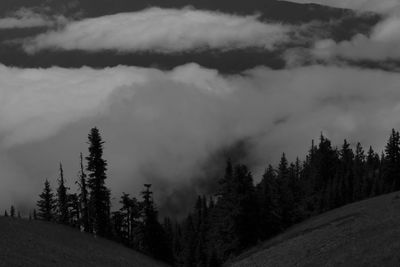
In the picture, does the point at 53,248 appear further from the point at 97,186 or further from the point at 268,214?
the point at 268,214

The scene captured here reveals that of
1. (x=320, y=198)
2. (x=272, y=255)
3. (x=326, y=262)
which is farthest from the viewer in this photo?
(x=320, y=198)

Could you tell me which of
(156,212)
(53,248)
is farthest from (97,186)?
(53,248)

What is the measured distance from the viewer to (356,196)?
134375 mm

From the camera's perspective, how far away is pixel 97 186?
79.5m

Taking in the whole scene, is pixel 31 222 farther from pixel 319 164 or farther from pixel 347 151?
pixel 347 151

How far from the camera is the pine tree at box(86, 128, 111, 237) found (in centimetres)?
7875

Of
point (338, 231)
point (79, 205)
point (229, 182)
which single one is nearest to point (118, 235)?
point (79, 205)


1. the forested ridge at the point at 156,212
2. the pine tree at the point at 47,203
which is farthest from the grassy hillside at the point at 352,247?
the pine tree at the point at 47,203

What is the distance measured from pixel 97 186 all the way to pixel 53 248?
2802cm

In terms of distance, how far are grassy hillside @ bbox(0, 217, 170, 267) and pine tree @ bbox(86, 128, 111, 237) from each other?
7951 millimetres

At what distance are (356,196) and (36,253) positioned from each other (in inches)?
3982

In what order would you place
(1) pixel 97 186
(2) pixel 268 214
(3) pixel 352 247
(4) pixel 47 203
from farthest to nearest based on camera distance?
(4) pixel 47 203
(2) pixel 268 214
(1) pixel 97 186
(3) pixel 352 247

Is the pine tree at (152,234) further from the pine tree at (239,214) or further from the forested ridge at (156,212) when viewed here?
the pine tree at (239,214)

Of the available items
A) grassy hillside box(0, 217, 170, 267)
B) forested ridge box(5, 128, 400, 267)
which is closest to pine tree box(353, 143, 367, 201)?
forested ridge box(5, 128, 400, 267)
